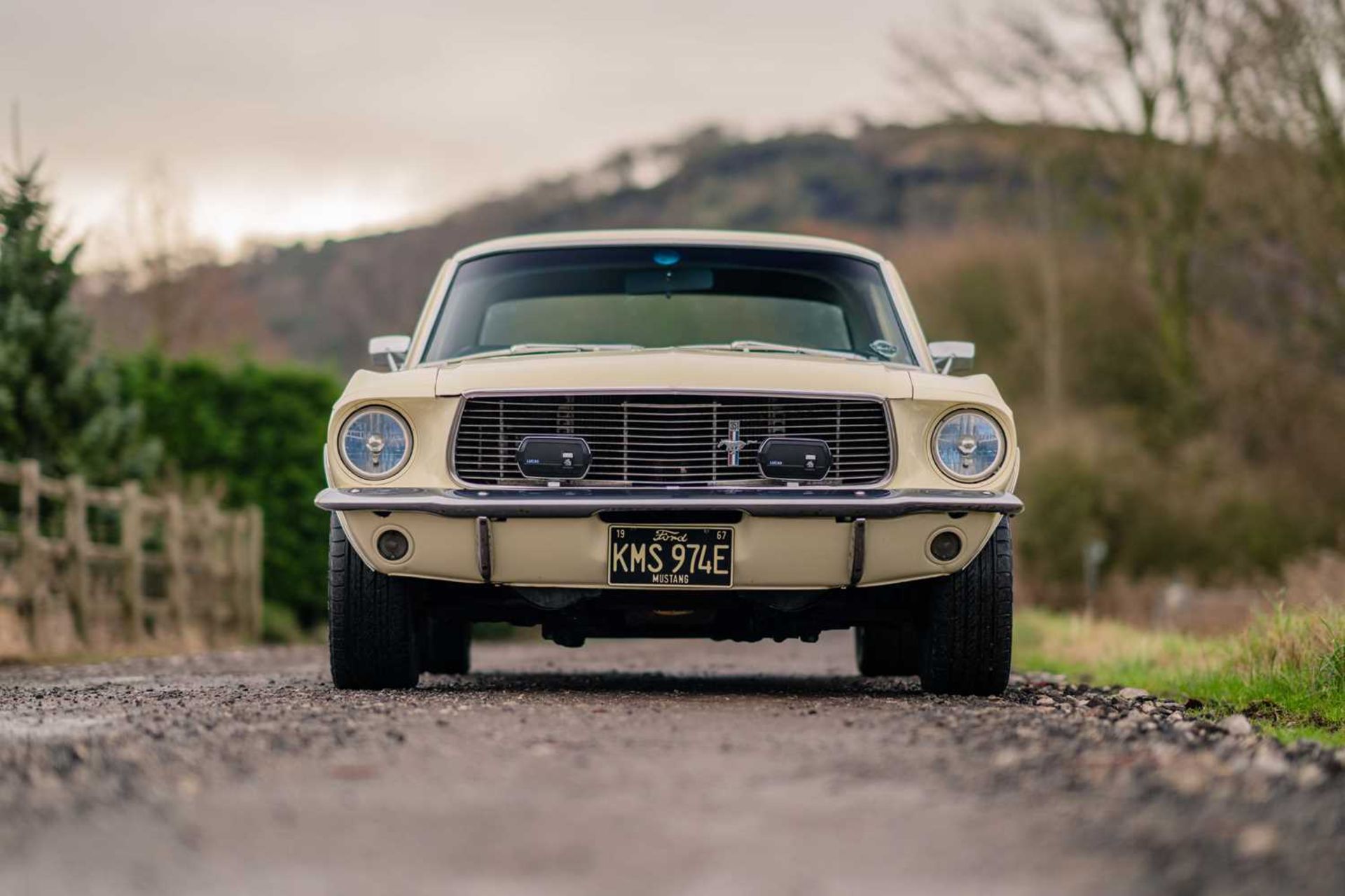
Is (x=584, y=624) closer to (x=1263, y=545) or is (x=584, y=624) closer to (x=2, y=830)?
(x=2, y=830)

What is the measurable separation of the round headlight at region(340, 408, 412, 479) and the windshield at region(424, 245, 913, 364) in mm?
1130

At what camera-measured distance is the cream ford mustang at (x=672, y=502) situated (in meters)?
5.42

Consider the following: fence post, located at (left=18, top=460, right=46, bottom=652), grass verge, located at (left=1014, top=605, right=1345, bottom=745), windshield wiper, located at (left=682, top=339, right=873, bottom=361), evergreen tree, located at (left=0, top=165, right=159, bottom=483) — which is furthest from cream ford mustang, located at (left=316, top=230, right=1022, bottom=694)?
evergreen tree, located at (left=0, top=165, right=159, bottom=483)

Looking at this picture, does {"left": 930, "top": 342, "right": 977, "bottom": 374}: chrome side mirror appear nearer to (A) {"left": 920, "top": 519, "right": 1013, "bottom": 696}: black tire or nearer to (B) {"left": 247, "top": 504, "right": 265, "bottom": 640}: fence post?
(A) {"left": 920, "top": 519, "right": 1013, "bottom": 696}: black tire

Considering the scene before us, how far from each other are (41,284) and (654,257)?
32.3ft

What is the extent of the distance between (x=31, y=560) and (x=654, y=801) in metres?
9.41

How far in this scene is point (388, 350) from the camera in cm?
664

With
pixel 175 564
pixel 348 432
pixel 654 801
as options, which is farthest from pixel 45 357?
pixel 654 801

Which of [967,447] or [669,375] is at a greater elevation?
[669,375]

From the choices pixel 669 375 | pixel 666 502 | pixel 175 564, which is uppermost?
pixel 669 375

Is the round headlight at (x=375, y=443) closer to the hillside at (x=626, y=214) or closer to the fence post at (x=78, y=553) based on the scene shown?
the fence post at (x=78, y=553)

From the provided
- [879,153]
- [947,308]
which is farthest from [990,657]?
[879,153]

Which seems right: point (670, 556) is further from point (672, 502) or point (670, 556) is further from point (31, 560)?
point (31, 560)

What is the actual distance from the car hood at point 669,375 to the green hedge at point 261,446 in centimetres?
1375
